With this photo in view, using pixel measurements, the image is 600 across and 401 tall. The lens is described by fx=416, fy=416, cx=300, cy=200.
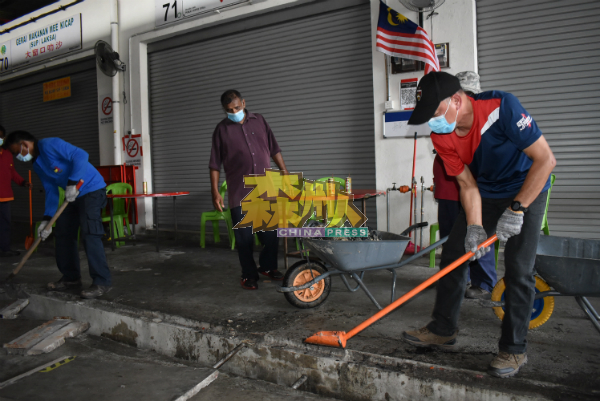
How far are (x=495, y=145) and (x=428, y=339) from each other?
1.24m

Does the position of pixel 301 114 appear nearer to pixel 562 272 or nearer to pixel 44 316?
pixel 44 316

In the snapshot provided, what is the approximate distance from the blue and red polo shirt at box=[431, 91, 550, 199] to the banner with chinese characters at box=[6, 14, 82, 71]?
9024mm

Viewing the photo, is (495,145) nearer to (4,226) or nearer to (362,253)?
(362,253)

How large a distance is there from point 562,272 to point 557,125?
10.6 ft

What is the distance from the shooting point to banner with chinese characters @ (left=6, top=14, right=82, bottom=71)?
8930 millimetres

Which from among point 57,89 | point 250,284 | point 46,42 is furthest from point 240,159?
point 46,42

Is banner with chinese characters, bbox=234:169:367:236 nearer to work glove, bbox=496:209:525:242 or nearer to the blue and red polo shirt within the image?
the blue and red polo shirt

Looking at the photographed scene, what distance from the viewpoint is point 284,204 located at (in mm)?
4215

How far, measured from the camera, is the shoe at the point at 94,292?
12.9 ft

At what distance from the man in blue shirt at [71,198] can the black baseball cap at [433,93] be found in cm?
320

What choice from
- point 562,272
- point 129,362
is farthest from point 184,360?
point 562,272

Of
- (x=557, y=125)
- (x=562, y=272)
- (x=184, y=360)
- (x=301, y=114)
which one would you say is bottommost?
(x=184, y=360)

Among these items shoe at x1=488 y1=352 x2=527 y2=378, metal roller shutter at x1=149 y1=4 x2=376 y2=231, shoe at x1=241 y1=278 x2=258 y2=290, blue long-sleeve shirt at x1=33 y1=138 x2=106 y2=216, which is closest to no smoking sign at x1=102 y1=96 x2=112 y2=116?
metal roller shutter at x1=149 y1=4 x2=376 y2=231

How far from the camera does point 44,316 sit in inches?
165
